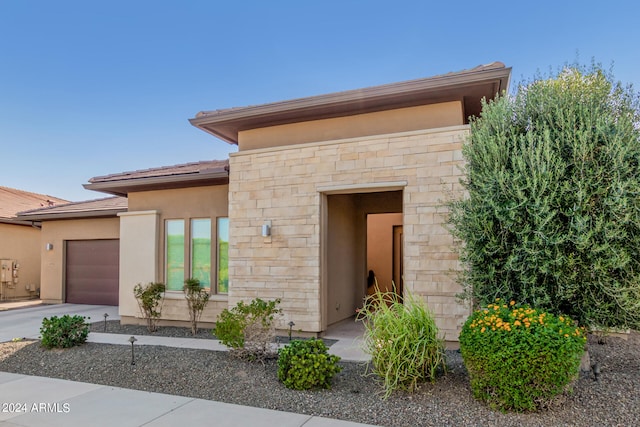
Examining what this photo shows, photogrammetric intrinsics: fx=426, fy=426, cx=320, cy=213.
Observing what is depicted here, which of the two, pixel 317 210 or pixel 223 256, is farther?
pixel 223 256

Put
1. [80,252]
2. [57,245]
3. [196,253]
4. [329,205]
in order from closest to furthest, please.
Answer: [329,205]
[196,253]
[80,252]
[57,245]

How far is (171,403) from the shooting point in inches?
194

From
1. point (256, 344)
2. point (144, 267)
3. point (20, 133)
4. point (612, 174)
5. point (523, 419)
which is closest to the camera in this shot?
point (523, 419)

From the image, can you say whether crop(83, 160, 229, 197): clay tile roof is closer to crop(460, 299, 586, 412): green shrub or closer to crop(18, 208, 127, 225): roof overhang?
crop(18, 208, 127, 225): roof overhang

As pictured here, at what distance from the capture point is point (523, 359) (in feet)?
13.8

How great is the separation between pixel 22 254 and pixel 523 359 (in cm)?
1953

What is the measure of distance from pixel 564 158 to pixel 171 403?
5.44 metres

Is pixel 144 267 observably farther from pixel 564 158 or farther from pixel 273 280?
pixel 564 158

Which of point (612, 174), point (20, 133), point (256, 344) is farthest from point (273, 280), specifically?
point (20, 133)

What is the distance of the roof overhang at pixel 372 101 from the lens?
281 inches

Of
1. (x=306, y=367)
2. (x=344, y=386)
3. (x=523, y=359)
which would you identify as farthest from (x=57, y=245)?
(x=523, y=359)

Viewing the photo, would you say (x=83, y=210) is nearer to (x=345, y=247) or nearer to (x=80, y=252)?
(x=80, y=252)

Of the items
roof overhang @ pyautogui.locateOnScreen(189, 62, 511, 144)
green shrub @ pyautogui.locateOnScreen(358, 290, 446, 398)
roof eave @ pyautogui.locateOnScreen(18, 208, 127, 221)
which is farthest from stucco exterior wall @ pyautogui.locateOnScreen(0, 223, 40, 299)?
green shrub @ pyautogui.locateOnScreen(358, 290, 446, 398)

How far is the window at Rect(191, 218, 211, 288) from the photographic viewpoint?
1012cm
